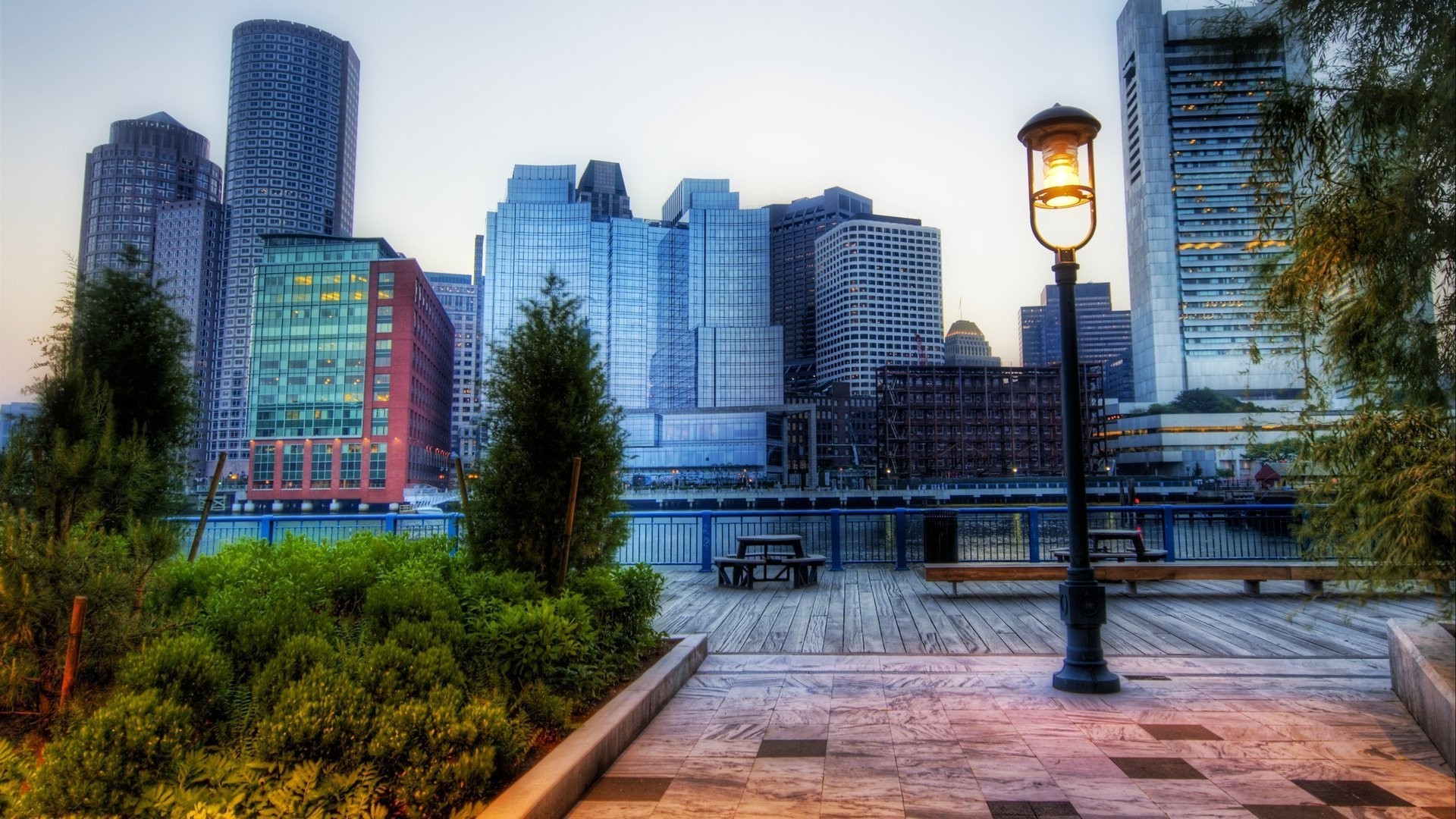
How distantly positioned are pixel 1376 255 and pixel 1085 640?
3.42 metres

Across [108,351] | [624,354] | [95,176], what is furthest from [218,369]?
[108,351]

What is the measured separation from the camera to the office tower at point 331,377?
99.6m

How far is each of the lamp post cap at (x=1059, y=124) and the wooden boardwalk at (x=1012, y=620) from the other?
4449 millimetres

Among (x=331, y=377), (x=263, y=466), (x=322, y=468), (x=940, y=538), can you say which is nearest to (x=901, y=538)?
(x=940, y=538)

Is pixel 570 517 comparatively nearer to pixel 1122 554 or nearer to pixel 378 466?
pixel 1122 554

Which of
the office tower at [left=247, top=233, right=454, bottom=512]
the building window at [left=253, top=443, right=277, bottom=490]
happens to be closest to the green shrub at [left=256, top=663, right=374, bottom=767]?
the office tower at [left=247, top=233, right=454, bottom=512]

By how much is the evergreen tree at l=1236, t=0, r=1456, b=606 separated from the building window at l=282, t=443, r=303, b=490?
4399 inches

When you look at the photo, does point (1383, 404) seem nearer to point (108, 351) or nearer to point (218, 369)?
point (108, 351)

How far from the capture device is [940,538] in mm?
13953

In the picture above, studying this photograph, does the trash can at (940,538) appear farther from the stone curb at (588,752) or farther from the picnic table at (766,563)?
the stone curb at (588,752)

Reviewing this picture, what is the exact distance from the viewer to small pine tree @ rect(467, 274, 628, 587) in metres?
6.97

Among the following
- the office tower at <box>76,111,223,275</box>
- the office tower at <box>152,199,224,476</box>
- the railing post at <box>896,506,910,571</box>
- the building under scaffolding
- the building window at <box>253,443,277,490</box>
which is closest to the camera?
the railing post at <box>896,506,910,571</box>

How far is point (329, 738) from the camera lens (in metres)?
3.38

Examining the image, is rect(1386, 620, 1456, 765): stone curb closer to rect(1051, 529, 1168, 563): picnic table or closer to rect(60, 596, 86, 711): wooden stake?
rect(1051, 529, 1168, 563): picnic table
